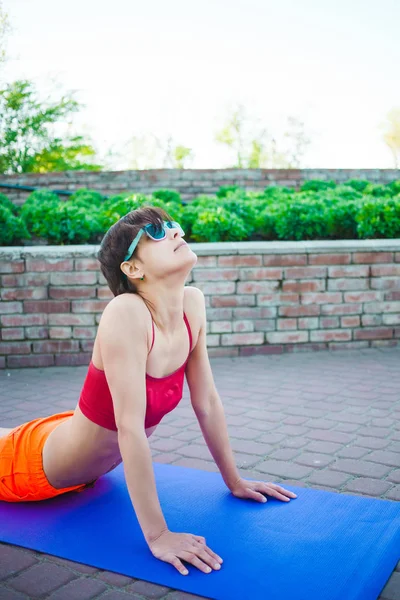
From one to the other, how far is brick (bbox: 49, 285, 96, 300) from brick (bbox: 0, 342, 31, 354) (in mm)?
569

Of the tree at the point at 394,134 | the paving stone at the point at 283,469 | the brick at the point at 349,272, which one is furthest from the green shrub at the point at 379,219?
the tree at the point at 394,134

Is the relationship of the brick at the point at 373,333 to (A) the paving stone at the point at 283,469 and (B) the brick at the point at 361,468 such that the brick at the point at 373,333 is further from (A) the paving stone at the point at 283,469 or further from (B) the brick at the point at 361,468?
(A) the paving stone at the point at 283,469

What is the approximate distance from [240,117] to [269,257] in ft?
83.3

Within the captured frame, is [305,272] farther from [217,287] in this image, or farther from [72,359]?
[72,359]

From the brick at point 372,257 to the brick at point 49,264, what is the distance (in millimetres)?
3009

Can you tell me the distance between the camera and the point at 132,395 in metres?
2.27

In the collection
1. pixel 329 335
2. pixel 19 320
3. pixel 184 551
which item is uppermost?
pixel 19 320

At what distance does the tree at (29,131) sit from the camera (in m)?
19.2

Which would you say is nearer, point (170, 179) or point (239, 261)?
point (239, 261)

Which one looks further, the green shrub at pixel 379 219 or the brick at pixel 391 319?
the green shrub at pixel 379 219

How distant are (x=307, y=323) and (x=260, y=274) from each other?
742mm

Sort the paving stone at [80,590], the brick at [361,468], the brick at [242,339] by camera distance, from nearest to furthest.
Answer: the paving stone at [80,590]
the brick at [361,468]
the brick at [242,339]

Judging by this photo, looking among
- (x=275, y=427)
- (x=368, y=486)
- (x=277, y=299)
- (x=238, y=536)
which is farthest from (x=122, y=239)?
(x=277, y=299)

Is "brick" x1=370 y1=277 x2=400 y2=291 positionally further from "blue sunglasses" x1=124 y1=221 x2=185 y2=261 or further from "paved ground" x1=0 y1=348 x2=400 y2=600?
"blue sunglasses" x1=124 y1=221 x2=185 y2=261
